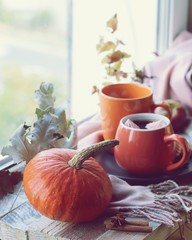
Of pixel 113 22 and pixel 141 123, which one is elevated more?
pixel 113 22

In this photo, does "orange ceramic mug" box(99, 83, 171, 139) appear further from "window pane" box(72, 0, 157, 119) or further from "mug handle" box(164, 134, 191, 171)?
"window pane" box(72, 0, 157, 119)

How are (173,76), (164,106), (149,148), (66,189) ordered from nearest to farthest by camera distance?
(66,189) → (149,148) → (164,106) → (173,76)

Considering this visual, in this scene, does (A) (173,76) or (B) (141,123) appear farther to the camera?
(A) (173,76)

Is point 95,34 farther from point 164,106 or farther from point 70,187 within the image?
point 70,187

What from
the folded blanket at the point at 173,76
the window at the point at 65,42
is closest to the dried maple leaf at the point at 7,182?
the window at the point at 65,42

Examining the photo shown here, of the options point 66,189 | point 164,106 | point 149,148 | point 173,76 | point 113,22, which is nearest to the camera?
point 66,189

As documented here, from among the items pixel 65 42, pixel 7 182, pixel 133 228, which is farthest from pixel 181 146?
pixel 65 42

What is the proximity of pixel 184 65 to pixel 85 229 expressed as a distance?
1.99 feet

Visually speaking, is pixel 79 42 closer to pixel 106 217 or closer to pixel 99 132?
pixel 99 132

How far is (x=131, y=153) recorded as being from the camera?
2.91 feet

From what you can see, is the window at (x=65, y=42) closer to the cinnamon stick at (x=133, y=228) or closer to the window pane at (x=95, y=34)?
the window pane at (x=95, y=34)

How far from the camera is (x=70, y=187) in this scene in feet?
2.46

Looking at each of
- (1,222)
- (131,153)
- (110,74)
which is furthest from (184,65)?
(1,222)

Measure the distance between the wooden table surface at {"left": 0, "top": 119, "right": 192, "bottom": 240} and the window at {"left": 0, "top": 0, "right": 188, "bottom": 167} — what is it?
0.83 feet
